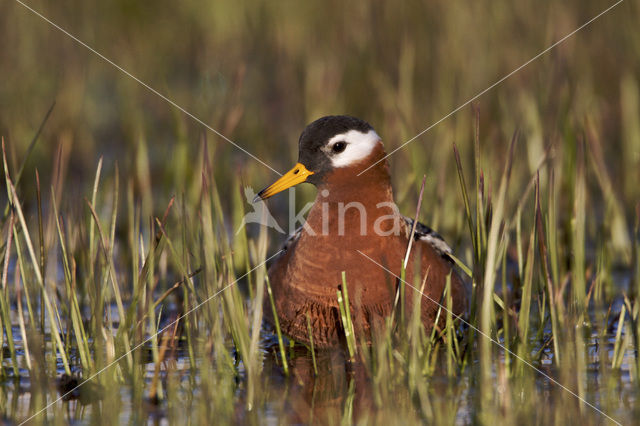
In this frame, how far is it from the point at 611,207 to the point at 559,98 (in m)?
Result: 1.33

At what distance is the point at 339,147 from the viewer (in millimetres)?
5461

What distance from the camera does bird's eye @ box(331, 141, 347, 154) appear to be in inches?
215

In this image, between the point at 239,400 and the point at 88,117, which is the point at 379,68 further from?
the point at 239,400

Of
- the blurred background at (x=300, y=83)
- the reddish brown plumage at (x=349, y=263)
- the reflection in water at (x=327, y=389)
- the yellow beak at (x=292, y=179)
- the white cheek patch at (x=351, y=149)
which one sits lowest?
the reflection in water at (x=327, y=389)

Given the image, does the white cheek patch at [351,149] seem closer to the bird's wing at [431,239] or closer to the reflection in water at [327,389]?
the bird's wing at [431,239]

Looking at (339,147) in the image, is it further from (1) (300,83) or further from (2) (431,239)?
(1) (300,83)

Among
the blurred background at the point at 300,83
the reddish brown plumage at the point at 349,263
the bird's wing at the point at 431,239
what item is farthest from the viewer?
the blurred background at the point at 300,83

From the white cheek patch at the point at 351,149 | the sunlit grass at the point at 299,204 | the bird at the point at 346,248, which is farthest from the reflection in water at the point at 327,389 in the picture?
the white cheek patch at the point at 351,149

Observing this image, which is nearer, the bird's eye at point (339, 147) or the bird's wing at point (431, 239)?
the bird's eye at point (339, 147)

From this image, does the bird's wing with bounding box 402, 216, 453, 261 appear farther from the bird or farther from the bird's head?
the bird's head

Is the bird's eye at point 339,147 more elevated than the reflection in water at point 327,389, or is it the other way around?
the bird's eye at point 339,147

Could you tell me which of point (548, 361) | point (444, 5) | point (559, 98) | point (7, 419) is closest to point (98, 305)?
point (7, 419)

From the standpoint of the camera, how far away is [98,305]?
4.25 meters

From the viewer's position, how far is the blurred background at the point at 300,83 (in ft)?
25.2
